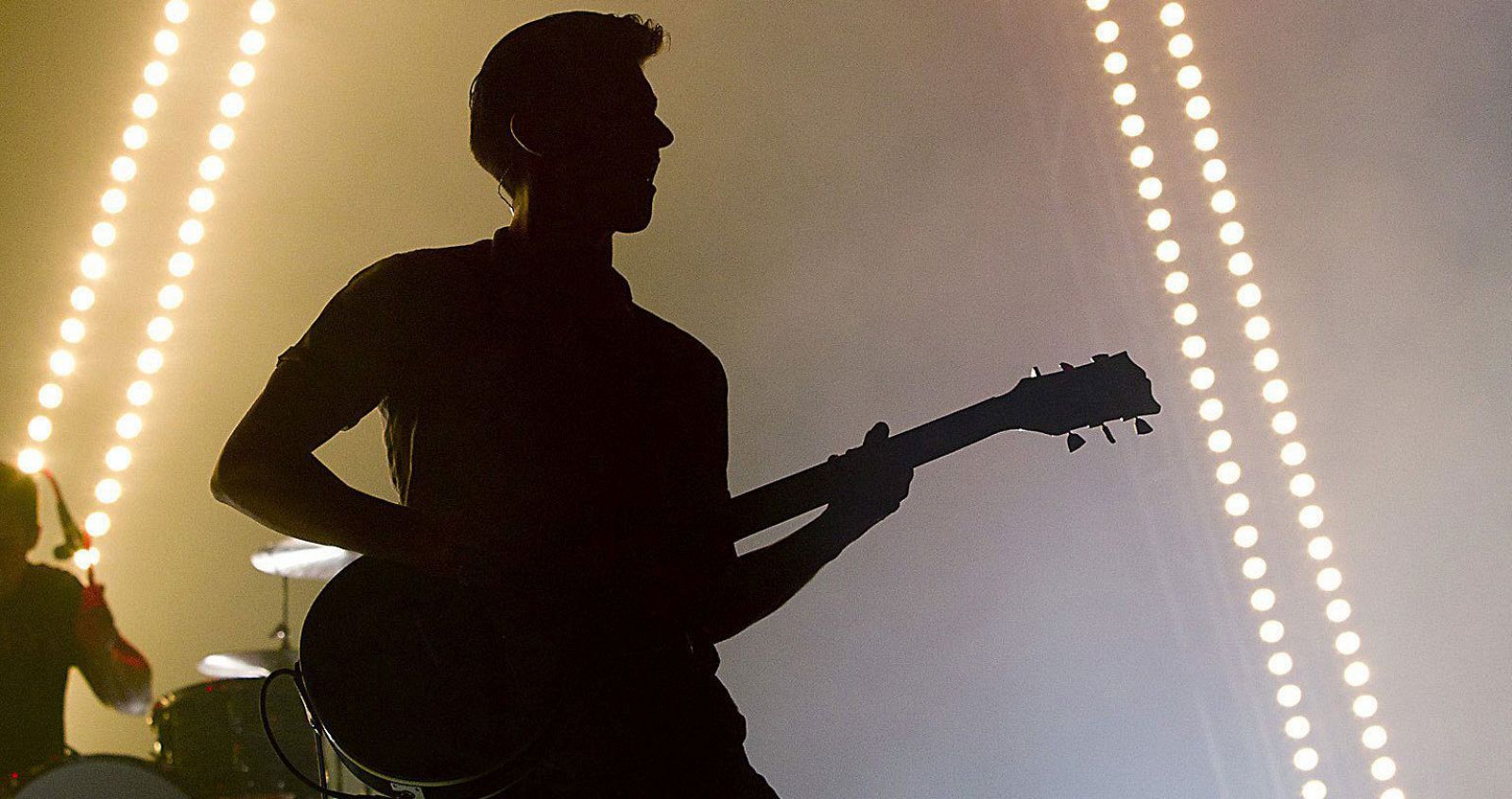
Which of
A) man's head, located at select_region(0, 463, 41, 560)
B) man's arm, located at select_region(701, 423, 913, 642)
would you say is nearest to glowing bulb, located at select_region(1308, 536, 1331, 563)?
man's arm, located at select_region(701, 423, 913, 642)

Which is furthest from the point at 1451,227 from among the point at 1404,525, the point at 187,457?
the point at 187,457

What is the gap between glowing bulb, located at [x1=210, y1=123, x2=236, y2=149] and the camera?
2.18 m

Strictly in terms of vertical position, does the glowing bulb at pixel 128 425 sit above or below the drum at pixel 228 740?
above

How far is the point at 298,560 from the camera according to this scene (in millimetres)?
2104

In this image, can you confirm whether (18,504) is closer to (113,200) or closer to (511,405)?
(113,200)

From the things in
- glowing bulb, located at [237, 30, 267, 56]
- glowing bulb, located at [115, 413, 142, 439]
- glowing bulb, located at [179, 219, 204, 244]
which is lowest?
glowing bulb, located at [115, 413, 142, 439]

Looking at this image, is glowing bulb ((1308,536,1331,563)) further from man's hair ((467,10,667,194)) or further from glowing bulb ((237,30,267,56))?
glowing bulb ((237,30,267,56))

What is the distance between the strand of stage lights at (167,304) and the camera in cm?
213

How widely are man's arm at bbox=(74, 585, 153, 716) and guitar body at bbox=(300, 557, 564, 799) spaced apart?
53.9 inches

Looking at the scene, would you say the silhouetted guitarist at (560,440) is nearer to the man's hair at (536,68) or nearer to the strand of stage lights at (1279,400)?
the man's hair at (536,68)

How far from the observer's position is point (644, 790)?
83 cm

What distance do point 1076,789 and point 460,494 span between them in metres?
1.33

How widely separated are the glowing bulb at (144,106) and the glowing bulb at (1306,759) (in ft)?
6.85

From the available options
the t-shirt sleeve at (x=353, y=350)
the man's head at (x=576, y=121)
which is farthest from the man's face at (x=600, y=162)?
the t-shirt sleeve at (x=353, y=350)
